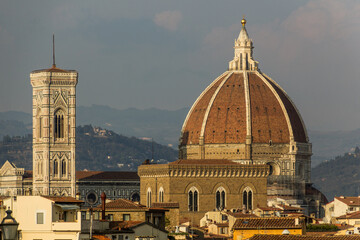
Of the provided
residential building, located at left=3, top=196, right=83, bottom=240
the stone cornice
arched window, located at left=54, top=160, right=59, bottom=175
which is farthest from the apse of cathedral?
residential building, located at left=3, top=196, right=83, bottom=240

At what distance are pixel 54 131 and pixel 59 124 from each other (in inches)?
40.1

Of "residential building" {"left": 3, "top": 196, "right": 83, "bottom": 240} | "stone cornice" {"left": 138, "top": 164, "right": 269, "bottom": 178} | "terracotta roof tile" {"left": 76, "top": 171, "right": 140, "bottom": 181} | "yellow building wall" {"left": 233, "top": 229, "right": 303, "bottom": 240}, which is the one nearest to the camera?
"residential building" {"left": 3, "top": 196, "right": 83, "bottom": 240}

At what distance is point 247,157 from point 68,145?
19.9m

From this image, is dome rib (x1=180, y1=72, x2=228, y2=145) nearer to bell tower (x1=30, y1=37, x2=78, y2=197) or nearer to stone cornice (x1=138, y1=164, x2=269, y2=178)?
bell tower (x1=30, y1=37, x2=78, y2=197)

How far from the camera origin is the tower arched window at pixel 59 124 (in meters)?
155

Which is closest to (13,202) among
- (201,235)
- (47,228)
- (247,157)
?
(47,228)

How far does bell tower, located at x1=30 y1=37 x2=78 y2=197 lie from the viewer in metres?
153

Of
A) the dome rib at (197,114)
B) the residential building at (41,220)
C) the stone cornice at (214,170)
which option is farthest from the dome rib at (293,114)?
the residential building at (41,220)

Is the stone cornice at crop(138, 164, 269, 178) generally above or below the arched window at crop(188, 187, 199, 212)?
above

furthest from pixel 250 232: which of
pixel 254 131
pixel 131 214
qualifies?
pixel 254 131

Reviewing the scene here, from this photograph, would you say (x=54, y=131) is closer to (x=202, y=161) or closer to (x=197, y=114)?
(x=197, y=114)

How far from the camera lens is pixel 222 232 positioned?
88312 mm

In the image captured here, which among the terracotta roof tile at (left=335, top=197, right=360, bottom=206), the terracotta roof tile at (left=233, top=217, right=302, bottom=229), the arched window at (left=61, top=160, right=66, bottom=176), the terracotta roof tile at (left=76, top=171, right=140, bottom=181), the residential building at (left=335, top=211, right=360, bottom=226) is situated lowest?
the terracotta roof tile at (left=233, top=217, right=302, bottom=229)

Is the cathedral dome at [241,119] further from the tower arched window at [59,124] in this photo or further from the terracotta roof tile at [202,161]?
the tower arched window at [59,124]
